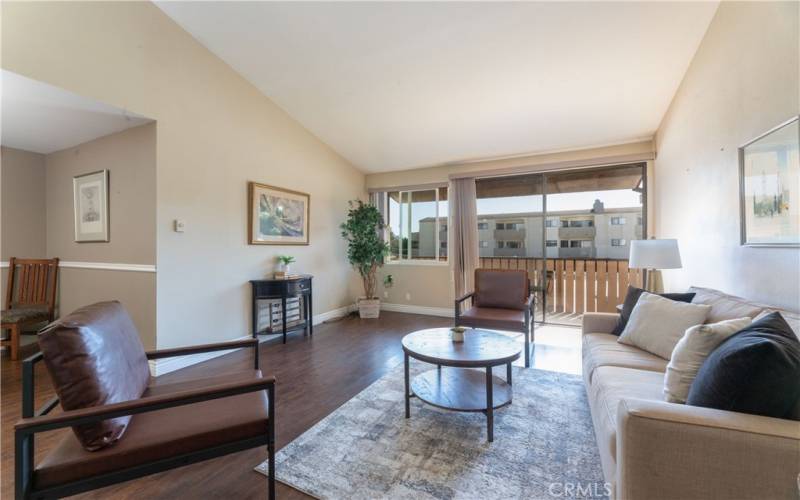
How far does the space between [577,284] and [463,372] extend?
10.1 ft

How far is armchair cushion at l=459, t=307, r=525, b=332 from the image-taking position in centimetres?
317

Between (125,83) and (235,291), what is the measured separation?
218 centimetres

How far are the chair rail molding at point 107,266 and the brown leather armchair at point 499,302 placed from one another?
3.02 meters

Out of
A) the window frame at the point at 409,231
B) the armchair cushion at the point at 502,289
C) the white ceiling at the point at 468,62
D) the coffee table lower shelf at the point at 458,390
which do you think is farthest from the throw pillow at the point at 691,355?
the window frame at the point at 409,231

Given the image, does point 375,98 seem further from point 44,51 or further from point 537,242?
point 537,242

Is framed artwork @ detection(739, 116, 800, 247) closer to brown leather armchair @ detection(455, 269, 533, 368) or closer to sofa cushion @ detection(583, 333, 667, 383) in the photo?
sofa cushion @ detection(583, 333, 667, 383)

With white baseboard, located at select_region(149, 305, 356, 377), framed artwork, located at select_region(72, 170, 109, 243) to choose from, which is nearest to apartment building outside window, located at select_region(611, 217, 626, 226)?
white baseboard, located at select_region(149, 305, 356, 377)

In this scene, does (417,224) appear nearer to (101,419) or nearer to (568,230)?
(568,230)

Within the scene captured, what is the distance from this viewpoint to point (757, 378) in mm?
1031

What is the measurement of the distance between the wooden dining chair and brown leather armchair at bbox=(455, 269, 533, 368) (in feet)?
14.8

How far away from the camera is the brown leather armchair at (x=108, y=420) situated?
1.09m

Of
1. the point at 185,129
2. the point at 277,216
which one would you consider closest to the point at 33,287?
the point at 185,129

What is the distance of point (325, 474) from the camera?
1642mm
